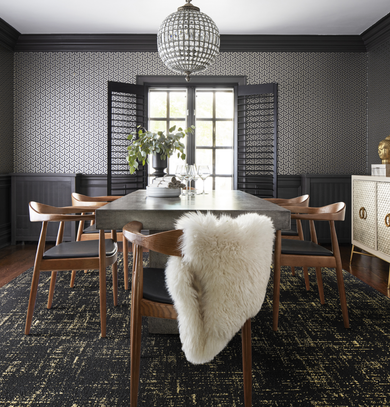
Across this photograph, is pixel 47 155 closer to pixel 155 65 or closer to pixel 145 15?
pixel 155 65

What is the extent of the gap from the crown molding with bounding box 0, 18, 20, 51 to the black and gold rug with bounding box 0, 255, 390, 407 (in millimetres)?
3606

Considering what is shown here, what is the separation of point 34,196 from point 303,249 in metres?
3.91

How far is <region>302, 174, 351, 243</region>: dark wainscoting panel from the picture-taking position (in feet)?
15.4

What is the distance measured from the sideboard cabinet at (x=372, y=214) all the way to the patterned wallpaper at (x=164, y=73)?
1.20m

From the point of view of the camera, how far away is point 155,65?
4750 millimetres

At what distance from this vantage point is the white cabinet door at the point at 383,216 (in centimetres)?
315

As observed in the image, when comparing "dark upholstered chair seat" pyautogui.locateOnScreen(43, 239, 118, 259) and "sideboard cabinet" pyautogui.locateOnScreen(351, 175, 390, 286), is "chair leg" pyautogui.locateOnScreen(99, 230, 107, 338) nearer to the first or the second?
"dark upholstered chair seat" pyautogui.locateOnScreen(43, 239, 118, 259)

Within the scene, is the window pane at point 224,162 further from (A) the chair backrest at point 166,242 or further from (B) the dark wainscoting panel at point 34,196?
(A) the chair backrest at point 166,242

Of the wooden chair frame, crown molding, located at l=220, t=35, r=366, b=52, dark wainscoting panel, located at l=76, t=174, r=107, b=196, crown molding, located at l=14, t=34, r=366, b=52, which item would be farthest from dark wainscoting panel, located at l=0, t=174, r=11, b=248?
the wooden chair frame

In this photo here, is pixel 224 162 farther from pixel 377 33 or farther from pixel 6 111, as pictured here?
pixel 6 111

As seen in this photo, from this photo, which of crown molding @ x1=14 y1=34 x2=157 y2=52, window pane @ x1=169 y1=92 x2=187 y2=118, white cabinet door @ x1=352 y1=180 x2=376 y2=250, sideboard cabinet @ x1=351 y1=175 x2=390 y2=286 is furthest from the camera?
window pane @ x1=169 y1=92 x2=187 y2=118

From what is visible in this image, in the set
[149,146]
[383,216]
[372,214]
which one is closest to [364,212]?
[372,214]

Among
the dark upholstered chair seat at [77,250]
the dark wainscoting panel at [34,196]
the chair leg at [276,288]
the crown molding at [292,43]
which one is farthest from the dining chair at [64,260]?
the crown molding at [292,43]

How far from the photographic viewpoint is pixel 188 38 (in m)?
2.42
